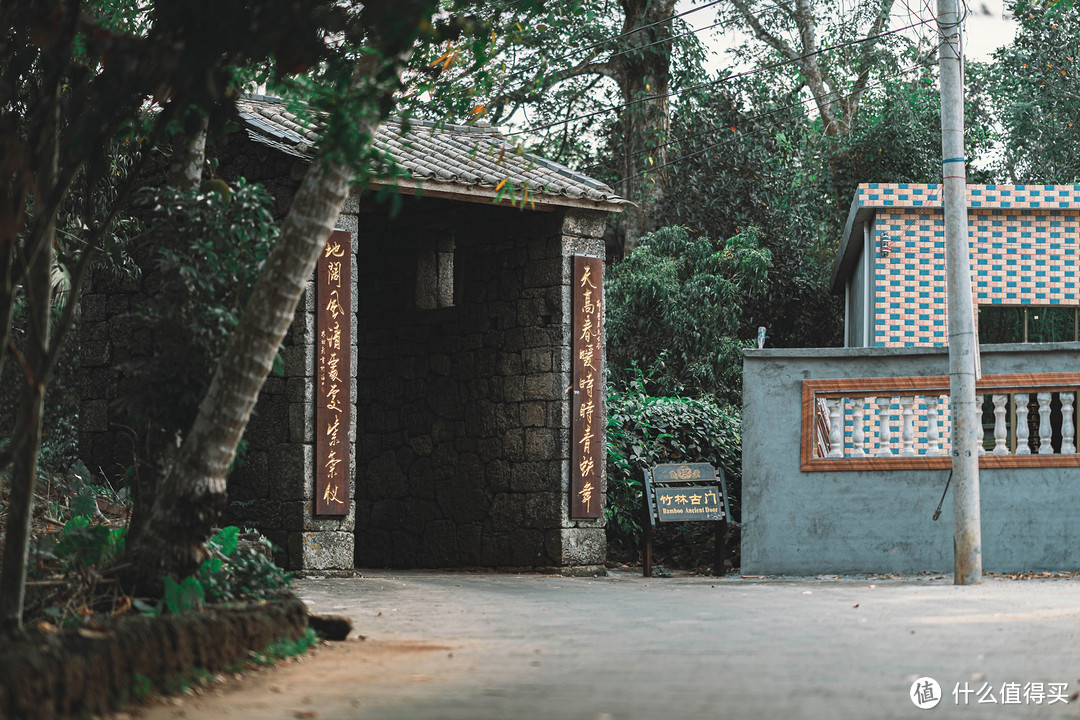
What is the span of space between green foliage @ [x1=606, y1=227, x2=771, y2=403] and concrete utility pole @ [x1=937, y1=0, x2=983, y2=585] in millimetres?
8027

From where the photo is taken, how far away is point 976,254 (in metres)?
13.5

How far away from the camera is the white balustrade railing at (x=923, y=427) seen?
10.0 metres

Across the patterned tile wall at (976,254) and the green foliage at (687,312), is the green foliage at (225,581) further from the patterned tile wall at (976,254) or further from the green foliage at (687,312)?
the green foliage at (687,312)

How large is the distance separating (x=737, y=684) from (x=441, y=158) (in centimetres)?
768

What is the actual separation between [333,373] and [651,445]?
420 centimetres

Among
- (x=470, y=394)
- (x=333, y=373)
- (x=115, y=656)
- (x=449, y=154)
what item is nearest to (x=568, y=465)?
(x=470, y=394)

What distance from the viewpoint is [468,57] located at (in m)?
9.02

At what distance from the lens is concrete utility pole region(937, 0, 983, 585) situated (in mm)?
9055

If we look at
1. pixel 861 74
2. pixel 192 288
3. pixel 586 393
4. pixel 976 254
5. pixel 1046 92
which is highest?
pixel 861 74

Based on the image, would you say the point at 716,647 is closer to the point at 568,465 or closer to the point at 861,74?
the point at 568,465

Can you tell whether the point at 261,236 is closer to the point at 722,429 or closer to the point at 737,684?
the point at 737,684

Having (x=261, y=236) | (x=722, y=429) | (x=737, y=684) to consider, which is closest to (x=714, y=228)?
(x=722, y=429)

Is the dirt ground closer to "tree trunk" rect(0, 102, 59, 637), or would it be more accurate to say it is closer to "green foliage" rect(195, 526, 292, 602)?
"green foliage" rect(195, 526, 292, 602)

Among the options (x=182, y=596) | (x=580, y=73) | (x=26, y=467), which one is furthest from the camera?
(x=580, y=73)
